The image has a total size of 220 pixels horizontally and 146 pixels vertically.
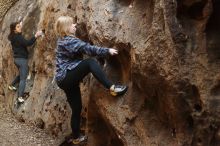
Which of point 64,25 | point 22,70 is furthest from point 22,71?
point 64,25

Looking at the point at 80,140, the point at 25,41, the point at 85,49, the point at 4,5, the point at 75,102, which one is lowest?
the point at 80,140

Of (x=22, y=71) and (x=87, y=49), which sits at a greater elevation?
(x=87, y=49)

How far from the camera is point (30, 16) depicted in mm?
10719

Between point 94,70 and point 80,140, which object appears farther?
point 80,140

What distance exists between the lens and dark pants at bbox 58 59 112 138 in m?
5.70

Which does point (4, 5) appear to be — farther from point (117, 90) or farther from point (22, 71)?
point (117, 90)

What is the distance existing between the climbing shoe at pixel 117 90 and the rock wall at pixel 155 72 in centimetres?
9

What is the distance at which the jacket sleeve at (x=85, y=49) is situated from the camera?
5.59 metres

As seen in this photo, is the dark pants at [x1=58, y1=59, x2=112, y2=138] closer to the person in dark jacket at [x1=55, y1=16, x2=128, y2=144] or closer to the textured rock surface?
the person in dark jacket at [x1=55, y1=16, x2=128, y2=144]

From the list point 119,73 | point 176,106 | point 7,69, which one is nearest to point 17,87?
point 7,69

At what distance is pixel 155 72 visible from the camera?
17.1ft

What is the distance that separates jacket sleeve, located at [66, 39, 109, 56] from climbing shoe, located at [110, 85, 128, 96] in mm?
460

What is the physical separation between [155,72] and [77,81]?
1.27 meters

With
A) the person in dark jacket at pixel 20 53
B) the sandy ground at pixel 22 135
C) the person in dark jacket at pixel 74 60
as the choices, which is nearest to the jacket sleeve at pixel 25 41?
the person in dark jacket at pixel 20 53
